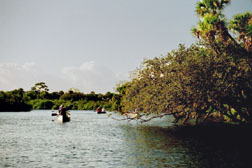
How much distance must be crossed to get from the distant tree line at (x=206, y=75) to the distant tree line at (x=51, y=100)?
4126cm

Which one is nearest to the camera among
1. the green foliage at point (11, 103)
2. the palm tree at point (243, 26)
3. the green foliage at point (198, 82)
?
the green foliage at point (198, 82)

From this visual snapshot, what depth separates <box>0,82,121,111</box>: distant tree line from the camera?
407 ft

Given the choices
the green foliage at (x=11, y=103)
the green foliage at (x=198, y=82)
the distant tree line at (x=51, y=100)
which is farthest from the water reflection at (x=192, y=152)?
the green foliage at (x=11, y=103)

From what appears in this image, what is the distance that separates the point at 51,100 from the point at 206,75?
429ft

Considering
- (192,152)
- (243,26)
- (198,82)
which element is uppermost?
(243,26)

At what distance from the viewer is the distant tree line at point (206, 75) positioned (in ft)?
134

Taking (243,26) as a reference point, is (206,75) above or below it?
below

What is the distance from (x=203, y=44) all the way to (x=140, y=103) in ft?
37.5

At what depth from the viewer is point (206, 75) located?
41.3 meters

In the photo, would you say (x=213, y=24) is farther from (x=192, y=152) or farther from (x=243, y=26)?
(x=192, y=152)

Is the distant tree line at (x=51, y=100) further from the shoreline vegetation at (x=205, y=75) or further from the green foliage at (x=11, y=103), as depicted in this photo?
the shoreline vegetation at (x=205, y=75)

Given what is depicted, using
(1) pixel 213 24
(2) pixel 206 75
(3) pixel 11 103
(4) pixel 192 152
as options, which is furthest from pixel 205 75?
(3) pixel 11 103

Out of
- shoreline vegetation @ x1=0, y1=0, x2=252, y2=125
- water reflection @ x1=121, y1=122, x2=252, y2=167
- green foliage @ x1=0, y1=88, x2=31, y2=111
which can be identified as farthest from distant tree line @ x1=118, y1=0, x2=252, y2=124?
green foliage @ x1=0, y1=88, x2=31, y2=111

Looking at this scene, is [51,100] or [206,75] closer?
A: [206,75]
